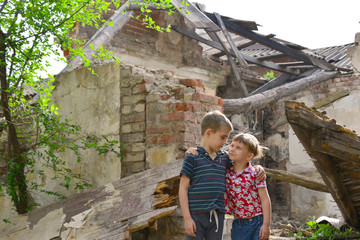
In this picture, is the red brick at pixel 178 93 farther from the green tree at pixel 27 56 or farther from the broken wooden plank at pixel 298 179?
the broken wooden plank at pixel 298 179

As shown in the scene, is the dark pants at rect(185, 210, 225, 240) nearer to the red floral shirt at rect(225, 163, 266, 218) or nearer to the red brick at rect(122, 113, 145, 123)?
the red floral shirt at rect(225, 163, 266, 218)

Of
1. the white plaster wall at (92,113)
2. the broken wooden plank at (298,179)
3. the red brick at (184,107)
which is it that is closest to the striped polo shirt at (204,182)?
the red brick at (184,107)

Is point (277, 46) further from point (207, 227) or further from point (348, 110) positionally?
point (207, 227)

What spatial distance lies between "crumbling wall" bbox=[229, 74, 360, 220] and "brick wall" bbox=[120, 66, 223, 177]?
17.5 feet

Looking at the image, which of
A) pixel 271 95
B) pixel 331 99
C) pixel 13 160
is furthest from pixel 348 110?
pixel 13 160

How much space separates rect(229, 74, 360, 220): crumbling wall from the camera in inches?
365

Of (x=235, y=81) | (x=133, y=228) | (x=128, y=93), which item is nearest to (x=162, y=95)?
(x=128, y=93)

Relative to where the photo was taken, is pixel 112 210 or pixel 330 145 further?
pixel 330 145

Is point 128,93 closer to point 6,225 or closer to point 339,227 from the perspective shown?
point 6,225

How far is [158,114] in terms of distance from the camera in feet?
13.8

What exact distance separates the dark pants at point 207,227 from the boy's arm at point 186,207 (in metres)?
0.05

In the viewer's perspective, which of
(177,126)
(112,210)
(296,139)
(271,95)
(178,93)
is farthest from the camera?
(296,139)

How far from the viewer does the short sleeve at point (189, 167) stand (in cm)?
274

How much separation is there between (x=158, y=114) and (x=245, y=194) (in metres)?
1.61
